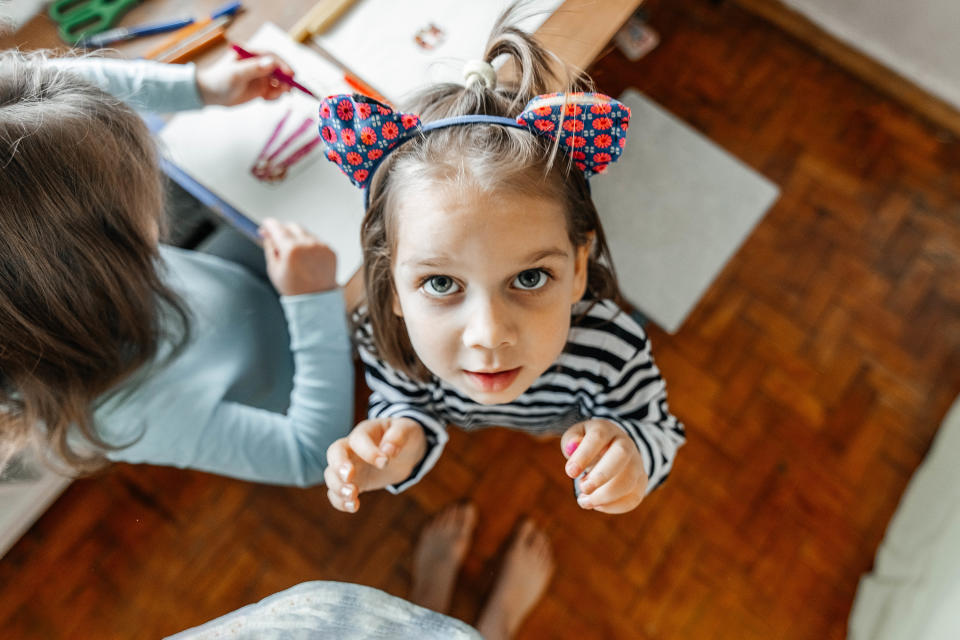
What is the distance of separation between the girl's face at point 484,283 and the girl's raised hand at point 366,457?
90mm

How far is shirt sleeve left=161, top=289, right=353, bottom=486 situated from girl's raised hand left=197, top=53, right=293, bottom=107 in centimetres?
25

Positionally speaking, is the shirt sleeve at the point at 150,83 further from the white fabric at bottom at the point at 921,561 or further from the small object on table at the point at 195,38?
the white fabric at bottom at the point at 921,561

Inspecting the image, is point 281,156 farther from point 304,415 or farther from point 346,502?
point 346,502

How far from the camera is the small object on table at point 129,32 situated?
0.78m

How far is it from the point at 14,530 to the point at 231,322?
50 centimetres

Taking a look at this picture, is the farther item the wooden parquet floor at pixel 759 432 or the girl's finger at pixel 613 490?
the wooden parquet floor at pixel 759 432

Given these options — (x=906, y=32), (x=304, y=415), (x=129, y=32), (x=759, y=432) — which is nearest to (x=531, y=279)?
(x=304, y=415)

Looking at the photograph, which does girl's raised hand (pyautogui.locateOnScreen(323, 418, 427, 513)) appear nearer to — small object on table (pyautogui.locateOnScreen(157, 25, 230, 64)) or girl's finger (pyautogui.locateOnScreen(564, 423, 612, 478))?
girl's finger (pyautogui.locateOnScreen(564, 423, 612, 478))

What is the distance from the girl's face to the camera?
478mm

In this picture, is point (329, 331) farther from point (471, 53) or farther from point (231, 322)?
point (471, 53)

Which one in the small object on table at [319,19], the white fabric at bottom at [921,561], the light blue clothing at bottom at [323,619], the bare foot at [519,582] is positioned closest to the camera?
the light blue clothing at bottom at [323,619]

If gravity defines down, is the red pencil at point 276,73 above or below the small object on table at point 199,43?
above

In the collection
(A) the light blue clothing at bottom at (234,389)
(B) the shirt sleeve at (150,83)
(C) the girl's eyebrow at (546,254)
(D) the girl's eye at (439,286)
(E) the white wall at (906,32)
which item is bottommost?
(A) the light blue clothing at bottom at (234,389)

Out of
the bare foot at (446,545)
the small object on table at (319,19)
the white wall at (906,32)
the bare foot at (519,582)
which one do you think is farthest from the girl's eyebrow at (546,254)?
the white wall at (906,32)
